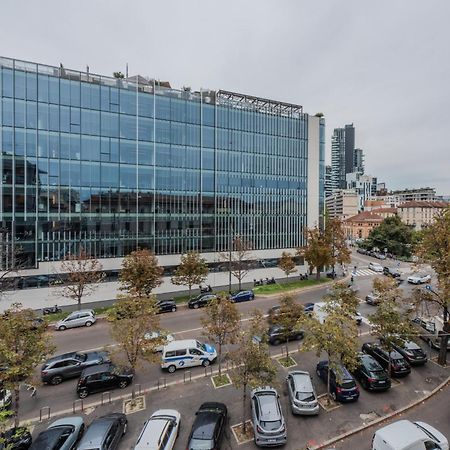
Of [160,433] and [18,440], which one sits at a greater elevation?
[160,433]

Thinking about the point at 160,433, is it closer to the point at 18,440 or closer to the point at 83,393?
the point at 18,440

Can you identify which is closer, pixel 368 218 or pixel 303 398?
pixel 303 398

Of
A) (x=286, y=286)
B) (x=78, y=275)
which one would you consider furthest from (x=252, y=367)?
(x=286, y=286)

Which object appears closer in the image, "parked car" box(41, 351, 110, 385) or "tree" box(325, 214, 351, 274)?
"parked car" box(41, 351, 110, 385)

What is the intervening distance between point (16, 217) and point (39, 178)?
5.12m

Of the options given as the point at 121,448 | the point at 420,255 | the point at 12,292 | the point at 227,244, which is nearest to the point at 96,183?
the point at 12,292

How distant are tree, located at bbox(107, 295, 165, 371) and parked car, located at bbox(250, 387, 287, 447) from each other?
6.07 metres

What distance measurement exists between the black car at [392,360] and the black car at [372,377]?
1496 mm

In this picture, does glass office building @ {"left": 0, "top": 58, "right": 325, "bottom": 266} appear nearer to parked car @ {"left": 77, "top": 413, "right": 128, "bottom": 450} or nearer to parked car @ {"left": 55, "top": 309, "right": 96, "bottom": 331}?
parked car @ {"left": 55, "top": 309, "right": 96, "bottom": 331}

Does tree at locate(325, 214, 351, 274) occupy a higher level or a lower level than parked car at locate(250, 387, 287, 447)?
higher

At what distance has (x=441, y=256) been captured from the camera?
19797 millimetres

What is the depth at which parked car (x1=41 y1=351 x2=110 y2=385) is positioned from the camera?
18.4m

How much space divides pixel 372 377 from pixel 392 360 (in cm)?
287

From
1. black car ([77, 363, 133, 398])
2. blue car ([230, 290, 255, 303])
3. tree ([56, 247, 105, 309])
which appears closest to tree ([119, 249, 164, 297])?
tree ([56, 247, 105, 309])
